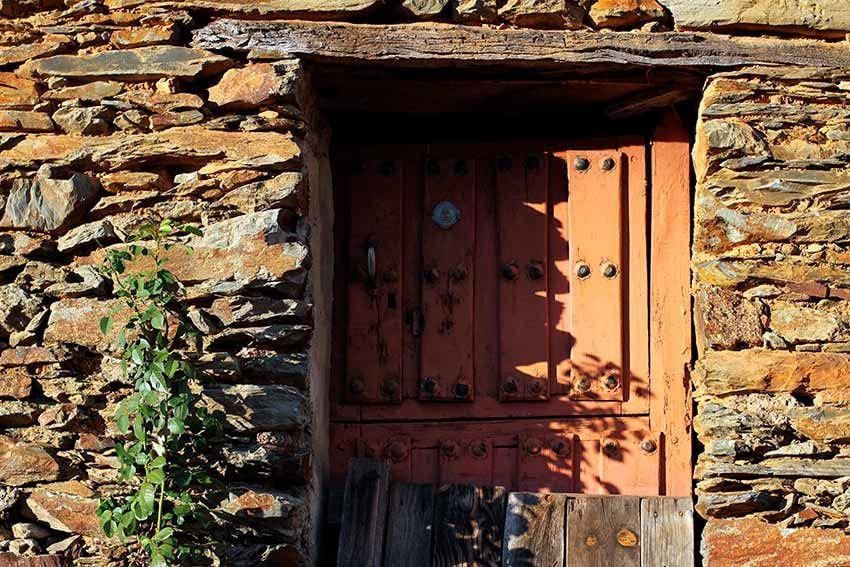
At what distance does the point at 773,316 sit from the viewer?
161 inches

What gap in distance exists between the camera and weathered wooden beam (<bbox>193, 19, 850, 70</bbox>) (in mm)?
4172

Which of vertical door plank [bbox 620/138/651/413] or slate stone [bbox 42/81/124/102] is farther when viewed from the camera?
vertical door plank [bbox 620/138/651/413]

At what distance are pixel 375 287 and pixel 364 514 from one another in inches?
31.4

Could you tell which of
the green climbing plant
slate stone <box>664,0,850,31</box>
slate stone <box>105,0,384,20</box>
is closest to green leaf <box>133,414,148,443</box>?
the green climbing plant

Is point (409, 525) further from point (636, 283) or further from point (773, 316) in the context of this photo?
point (773, 316)

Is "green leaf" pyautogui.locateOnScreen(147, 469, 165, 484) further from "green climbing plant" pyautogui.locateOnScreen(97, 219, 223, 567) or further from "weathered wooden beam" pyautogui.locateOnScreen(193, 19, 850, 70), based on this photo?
"weathered wooden beam" pyautogui.locateOnScreen(193, 19, 850, 70)

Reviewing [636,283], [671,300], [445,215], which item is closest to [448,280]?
[445,215]

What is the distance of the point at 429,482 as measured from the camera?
4387 mm

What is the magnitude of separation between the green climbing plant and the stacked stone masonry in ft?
0.26

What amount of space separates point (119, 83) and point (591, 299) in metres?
1.71

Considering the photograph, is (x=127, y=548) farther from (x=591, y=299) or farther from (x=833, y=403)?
(x=833, y=403)

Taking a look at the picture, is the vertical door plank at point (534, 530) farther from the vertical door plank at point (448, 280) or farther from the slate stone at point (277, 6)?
the slate stone at point (277, 6)

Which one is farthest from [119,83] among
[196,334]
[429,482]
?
[429,482]

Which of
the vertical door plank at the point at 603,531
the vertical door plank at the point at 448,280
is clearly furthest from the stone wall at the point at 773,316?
the vertical door plank at the point at 448,280
